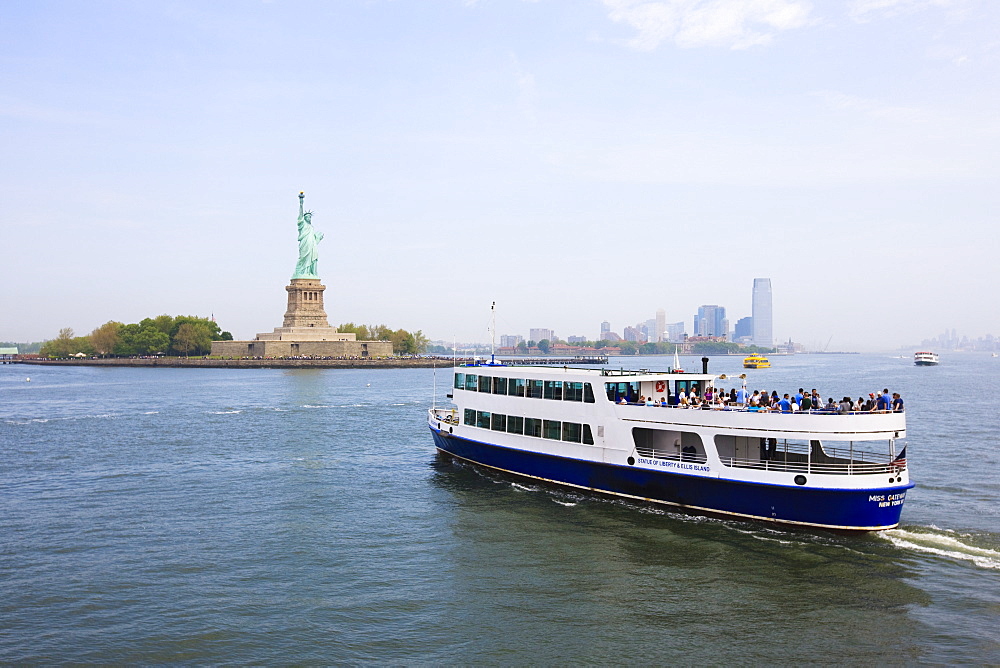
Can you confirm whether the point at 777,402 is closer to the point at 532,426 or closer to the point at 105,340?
the point at 532,426

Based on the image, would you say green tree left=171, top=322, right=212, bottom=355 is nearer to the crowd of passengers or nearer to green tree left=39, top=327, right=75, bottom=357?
green tree left=39, top=327, right=75, bottom=357

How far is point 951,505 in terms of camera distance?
3083cm

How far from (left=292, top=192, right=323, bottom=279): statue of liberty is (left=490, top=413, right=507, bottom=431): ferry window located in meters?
123

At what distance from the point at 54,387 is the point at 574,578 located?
3821 inches

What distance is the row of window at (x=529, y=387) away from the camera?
105 feet

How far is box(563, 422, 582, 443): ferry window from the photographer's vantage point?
3225 centimetres

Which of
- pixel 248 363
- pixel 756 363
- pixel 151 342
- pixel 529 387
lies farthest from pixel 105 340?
pixel 529 387

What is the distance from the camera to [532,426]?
113 ft

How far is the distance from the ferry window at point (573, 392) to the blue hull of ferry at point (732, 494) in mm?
2712

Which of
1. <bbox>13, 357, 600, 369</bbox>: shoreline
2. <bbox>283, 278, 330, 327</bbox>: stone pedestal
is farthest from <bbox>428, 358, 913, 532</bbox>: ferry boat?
<bbox>283, 278, 330, 327</bbox>: stone pedestal

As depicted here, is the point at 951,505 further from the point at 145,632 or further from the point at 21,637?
the point at 21,637

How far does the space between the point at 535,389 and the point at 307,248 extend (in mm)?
127018

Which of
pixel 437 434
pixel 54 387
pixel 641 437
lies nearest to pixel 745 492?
Result: pixel 641 437

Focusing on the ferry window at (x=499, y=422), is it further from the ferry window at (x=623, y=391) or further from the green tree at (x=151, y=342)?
the green tree at (x=151, y=342)
